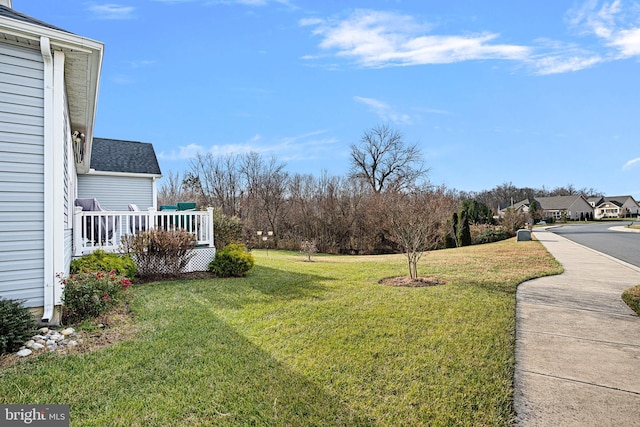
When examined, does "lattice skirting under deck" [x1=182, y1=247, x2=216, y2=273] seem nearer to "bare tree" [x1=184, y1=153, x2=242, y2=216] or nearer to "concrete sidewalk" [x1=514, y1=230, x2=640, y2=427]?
"concrete sidewalk" [x1=514, y1=230, x2=640, y2=427]

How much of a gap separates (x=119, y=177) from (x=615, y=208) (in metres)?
89.2

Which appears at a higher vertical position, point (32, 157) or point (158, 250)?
point (32, 157)

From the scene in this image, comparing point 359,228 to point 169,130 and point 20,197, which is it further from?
point 20,197

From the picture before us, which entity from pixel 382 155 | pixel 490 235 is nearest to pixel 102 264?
pixel 490 235

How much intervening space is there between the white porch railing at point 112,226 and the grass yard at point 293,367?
313 cm

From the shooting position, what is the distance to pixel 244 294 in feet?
20.2

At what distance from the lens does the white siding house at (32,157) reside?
12.9 ft

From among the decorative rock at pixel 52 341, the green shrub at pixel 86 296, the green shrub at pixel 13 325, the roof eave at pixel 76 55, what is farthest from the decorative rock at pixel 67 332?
the roof eave at pixel 76 55

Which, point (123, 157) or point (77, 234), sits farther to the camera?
point (123, 157)

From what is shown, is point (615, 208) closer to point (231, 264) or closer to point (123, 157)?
point (231, 264)

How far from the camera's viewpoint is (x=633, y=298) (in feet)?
18.1

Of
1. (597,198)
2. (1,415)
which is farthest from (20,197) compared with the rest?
(597,198)

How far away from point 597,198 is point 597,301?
285 feet

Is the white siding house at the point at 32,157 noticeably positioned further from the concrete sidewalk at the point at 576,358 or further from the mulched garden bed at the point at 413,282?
the mulched garden bed at the point at 413,282
